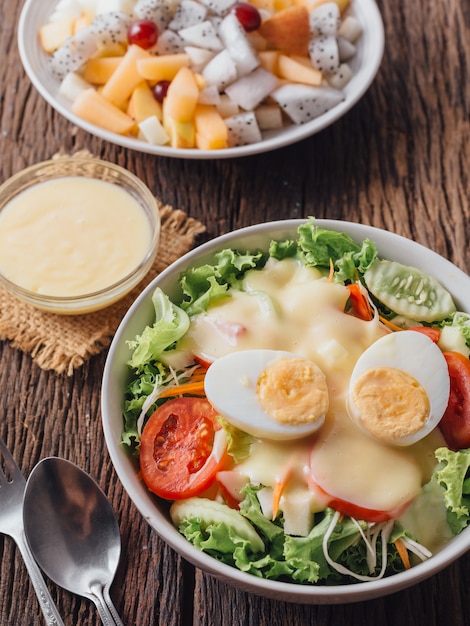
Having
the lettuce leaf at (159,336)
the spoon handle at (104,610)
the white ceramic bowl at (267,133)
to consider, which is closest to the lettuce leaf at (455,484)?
the lettuce leaf at (159,336)

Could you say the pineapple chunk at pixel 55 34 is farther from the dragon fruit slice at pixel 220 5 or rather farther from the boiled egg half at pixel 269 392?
the boiled egg half at pixel 269 392

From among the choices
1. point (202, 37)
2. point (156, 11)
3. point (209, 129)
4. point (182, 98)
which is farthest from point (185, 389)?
point (156, 11)

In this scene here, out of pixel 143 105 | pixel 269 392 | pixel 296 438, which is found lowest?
pixel 296 438

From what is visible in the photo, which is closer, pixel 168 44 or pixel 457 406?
pixel 457 406

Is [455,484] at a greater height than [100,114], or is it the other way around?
[100,114]

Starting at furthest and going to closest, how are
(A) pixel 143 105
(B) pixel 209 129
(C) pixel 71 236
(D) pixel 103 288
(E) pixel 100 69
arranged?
(E) pixel 100 69, (A) pixel 143 105, (B) pixel 209 129, (C) pixel 71 236, (D) pixel 103 288

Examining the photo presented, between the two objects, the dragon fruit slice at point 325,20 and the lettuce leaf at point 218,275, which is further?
the dragon fruit slice at point 325,20

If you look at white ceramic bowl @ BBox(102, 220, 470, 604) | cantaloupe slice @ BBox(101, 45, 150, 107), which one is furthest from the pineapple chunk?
white ceramic bowl @ BBox(102, 220, 470, 604)

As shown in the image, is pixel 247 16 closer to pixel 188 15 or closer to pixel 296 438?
pixel 188 15
